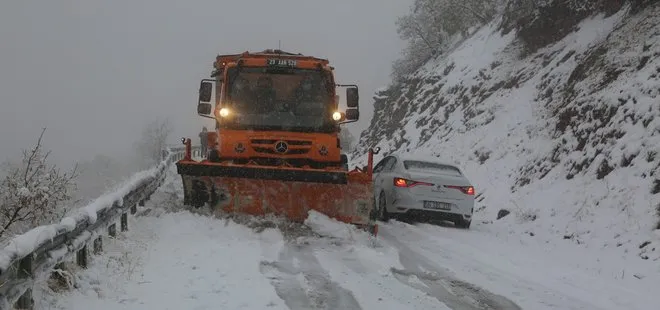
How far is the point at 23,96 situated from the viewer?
586ft

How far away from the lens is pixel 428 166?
12.9m

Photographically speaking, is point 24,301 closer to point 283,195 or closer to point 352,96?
point 283,195

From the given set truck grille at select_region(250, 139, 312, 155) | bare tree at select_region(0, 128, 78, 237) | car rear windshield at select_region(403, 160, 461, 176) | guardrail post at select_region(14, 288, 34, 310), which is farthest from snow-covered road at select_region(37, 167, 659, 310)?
car rear windshield at select_region(403, 160, 461, 176)

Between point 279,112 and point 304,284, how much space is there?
5.22 meters

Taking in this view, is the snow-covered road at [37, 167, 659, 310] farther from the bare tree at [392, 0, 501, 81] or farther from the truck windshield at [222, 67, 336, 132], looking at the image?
the bare tree at [392, 0, 501, 81]

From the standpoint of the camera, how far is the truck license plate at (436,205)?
38.9 ft

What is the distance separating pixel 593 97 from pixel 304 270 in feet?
34.6

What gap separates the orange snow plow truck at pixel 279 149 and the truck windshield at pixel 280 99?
2 cm

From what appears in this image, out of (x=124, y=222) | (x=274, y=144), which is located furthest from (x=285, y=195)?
(x=124, y=222)

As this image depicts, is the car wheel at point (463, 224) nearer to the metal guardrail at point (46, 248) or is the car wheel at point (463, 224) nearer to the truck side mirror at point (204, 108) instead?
the truck side mirror at point (204, 108)

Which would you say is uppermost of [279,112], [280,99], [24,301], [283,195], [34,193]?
[280,99]

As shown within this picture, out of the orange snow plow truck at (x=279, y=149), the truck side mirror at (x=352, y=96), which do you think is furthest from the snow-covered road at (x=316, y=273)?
the truck side mirror at (x=352, y=96)

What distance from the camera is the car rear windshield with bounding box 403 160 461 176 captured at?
12773 mm

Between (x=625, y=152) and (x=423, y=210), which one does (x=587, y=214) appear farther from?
(x=423, y=210)
